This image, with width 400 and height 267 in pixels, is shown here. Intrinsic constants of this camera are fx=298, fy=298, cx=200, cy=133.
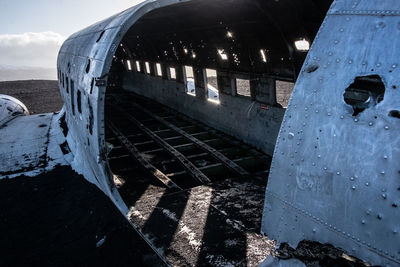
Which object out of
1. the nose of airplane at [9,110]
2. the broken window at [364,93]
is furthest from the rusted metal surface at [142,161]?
the nose of airplane at [9,110]

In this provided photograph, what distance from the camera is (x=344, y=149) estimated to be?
11.0 feet

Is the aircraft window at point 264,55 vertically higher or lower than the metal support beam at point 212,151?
higher

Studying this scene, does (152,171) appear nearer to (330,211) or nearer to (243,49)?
(243,49)

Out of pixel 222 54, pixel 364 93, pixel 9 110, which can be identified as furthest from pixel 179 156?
pixel 9 110

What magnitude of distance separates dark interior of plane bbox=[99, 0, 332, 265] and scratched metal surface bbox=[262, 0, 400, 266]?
2580mm

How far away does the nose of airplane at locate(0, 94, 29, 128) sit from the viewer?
18172 millimetres

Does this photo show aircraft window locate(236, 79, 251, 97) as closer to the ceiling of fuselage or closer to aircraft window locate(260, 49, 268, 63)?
the ceiling of fuselage

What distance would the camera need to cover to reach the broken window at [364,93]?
323 cm

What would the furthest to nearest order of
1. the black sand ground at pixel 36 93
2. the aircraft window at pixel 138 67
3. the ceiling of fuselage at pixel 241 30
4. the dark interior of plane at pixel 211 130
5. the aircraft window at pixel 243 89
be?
the aircraft window at pixel 243 89 < the black sand ground at pixel 36 93 < the aircraft window at pixel 138 67 < the ceiling of fuselage at pixel 241 30 < the dark interior of plane at pixel 211 130

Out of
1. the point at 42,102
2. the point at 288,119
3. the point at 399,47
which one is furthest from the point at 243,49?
the point at 42,102

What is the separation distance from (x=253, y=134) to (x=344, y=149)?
832 cm

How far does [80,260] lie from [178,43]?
1166 cm

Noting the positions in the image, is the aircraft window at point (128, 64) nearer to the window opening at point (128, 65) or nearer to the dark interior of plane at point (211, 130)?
the window opening at point (128, 65)

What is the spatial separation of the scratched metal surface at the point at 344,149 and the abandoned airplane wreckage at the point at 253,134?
0.04 ft
